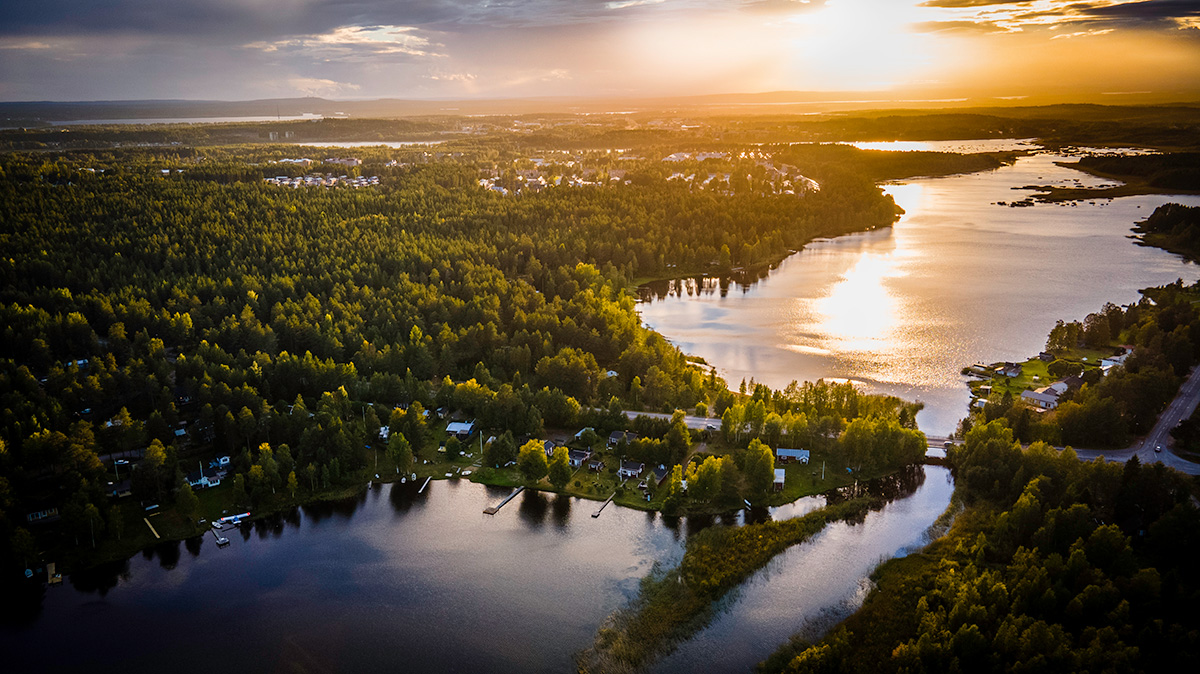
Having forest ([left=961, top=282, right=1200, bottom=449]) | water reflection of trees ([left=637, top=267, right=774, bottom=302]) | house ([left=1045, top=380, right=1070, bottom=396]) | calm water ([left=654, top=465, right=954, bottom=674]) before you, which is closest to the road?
forest ([left=961, top=282, right=1200, bottom=449])

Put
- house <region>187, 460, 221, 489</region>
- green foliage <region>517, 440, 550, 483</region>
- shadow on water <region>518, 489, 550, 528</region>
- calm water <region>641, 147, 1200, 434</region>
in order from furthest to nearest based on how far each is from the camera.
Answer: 1. calm water <region>641, 147, 1200, 434</region>
2. green foliage <region>517, 440, 550, 483</region>
3. house <region>187, 460, 221, 489</region>
4. shadow on water <region>518, 489, 550, 528</region>

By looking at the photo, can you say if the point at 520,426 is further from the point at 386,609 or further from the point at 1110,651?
the point at 1110,651

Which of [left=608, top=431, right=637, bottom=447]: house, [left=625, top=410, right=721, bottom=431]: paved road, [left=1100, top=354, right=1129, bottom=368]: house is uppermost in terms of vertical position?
[left=1100, top=354, right=1129, bottom=368]: house

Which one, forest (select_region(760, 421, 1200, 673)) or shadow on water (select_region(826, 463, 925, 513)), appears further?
shadow on water (select_region(826, 463, 925, 513))

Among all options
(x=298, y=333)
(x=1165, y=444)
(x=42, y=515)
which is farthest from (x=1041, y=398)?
(x=42, y=515)

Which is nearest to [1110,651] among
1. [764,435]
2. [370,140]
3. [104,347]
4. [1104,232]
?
[764,435]

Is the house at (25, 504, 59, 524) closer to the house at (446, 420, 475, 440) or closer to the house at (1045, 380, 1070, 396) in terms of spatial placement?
the house at (446, 420, 475, 440)
